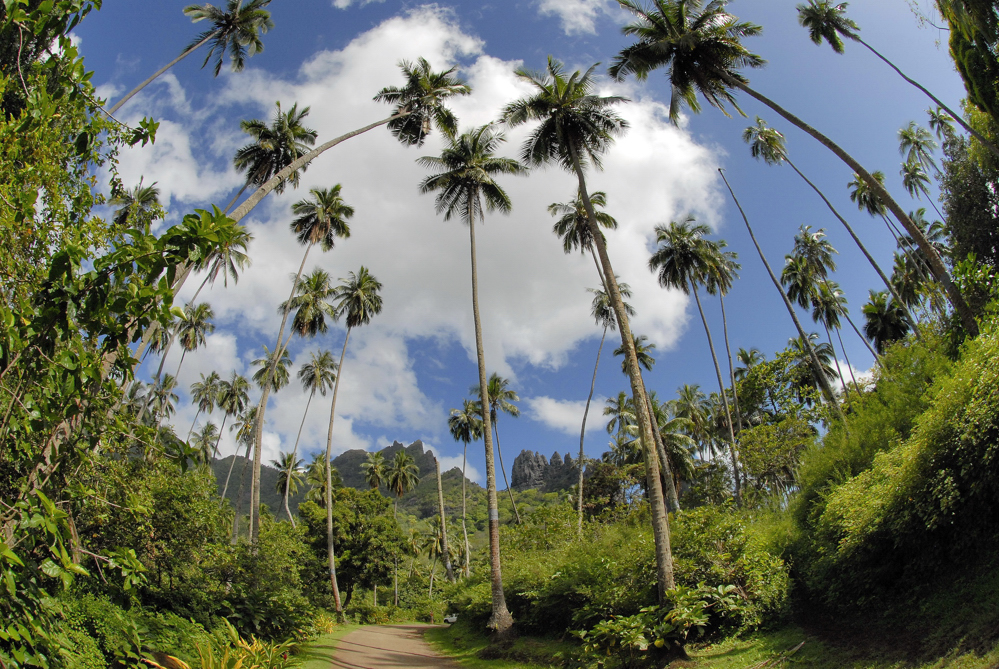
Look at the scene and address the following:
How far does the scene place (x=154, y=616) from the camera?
37.0ft

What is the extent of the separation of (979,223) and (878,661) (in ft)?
73.2

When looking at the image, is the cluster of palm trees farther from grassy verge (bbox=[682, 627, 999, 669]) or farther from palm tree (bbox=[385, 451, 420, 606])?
palm tree (bbox=[385, 451, 420, 606])

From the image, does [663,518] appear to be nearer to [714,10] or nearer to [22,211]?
[22,211]

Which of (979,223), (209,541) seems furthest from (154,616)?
(979,223)

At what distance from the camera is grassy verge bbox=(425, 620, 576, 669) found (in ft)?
45.3

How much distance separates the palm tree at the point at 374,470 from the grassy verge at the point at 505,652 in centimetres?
3526

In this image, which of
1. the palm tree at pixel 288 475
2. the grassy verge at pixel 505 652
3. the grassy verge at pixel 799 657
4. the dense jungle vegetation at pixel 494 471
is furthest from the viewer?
the palm tree at pixel 288 475

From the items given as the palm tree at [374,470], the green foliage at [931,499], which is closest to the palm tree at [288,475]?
the palm tree at [374,470]

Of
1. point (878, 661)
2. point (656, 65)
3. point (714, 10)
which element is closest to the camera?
point (878, 661)

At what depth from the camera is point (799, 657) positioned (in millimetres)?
9328

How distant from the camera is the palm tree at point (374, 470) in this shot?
53.4 meters

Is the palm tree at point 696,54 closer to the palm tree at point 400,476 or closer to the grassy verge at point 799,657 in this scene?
the grassy verge at point 799,657

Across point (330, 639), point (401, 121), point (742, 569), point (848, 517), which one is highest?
point (401, 121)

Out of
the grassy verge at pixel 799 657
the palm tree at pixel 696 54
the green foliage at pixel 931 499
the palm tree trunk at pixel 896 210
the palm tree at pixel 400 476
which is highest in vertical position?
the palm tree at pixel 696 54
